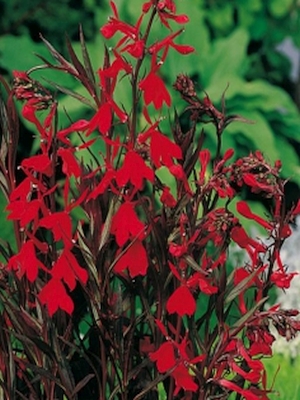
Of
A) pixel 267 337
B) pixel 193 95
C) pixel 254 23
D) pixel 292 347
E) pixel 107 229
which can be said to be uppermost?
pixel 193 95

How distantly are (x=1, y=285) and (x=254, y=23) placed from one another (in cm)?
505

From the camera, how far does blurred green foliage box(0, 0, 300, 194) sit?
5699mm

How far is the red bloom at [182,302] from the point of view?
185 centimetres

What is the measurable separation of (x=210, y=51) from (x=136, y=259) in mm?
4347

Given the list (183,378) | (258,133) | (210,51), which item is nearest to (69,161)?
(183,378)

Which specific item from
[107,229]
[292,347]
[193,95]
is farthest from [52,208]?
[292,347]

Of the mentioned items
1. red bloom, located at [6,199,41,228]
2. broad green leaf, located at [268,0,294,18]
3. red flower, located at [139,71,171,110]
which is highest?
red flower, located at [139,71,171,110]

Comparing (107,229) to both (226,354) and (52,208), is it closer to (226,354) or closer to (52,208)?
(52,208)

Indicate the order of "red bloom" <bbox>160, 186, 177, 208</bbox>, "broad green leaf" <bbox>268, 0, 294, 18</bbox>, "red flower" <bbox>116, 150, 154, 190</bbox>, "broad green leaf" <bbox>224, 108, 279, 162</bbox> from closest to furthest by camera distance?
"red flower" <bbox>116, 150, 154, 190</bbox> < "red bloom" <bbox>160, 186, 177, 208</bbox> < "broad green leaf" <bbox>224, 108, 279, 162</bbox> < "broad green leaf" <bbox>268, 0, 294, 18</bbox>

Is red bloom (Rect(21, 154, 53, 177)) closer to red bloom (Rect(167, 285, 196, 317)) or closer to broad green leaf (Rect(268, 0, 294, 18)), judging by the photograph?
red bloom (Rect(167, 285, 196, 317))

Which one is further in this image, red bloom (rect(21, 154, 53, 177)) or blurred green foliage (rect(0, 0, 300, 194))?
blurred green foliage (rect(0, 0, 300, 194))

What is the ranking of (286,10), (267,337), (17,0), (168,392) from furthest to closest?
1. (286,10)
2. (17,0)
3. (168,392)
4. (267,337)

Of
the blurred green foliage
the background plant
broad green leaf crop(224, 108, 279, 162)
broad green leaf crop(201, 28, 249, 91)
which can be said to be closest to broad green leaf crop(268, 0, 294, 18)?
the blurred green foliage

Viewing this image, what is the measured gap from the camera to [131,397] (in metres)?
2.07
